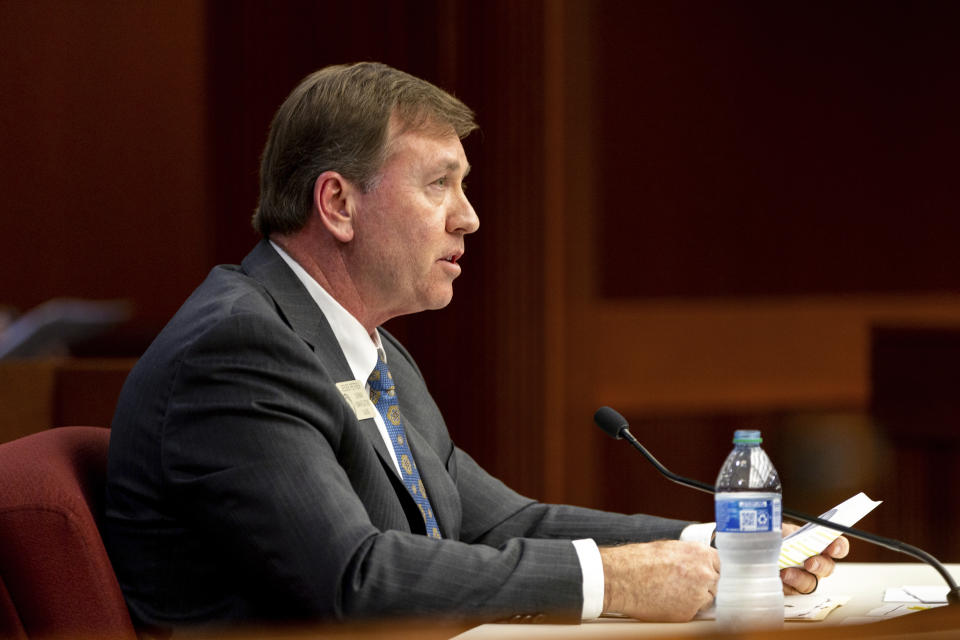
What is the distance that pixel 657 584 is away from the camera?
1.39 meters

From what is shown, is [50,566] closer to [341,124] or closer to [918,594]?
[341,124]

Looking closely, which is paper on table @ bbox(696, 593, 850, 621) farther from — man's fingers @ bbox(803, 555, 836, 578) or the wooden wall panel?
the wooden wall panel

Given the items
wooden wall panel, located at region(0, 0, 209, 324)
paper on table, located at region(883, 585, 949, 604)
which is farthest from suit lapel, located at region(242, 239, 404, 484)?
wooden wall panel, located at region(0, 0, 209, 324)

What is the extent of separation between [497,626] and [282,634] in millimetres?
623

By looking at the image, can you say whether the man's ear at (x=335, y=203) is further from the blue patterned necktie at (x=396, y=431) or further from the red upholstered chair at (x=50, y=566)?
the red upholstered chair at (x=50, y=566)

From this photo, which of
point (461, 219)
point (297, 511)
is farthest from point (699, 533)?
point (297, 511)

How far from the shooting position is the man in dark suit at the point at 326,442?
1307 mm

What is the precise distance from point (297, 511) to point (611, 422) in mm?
575

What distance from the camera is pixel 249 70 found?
12.0 feet

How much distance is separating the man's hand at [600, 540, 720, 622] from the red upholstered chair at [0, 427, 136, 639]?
53 cm

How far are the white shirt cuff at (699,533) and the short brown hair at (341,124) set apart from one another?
67 cm

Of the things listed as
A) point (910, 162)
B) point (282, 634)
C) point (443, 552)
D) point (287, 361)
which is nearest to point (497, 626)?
point (443, 552)

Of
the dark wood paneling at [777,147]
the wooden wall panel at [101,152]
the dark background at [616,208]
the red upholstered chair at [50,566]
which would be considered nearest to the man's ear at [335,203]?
the red upholstered chair at [50,566]

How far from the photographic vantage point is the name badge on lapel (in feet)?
5.20
